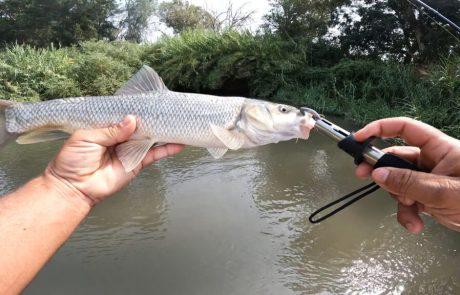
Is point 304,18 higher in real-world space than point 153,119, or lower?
higher

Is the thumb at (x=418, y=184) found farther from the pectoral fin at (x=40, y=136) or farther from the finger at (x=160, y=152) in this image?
the pectoral fin at (x=40, y=136)

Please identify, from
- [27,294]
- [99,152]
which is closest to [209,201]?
[27,294]

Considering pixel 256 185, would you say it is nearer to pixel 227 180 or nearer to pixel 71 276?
pixel 227 180

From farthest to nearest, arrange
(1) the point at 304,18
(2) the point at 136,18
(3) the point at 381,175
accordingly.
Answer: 1. (2) the point at 136,18
2. (1) the point at 304,18
3. (3) the point at 381,175

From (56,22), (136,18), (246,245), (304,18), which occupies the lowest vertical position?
(246,245)

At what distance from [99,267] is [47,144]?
6.07 m

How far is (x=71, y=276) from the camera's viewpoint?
3.89 m

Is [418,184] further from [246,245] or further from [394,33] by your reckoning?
[394,33]

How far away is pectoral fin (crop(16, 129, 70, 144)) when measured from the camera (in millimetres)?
2467

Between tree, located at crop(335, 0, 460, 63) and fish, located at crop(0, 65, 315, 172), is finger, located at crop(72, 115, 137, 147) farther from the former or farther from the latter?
tree, located at crop(335, 0, 460, 63)

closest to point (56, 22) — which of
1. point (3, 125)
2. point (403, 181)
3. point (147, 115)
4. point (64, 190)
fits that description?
point (3, 125)

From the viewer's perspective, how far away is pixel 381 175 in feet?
5.89

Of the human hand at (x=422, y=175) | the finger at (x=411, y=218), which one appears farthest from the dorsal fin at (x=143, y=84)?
the finger at (x=411, y=218)

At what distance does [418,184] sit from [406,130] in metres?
0.58
